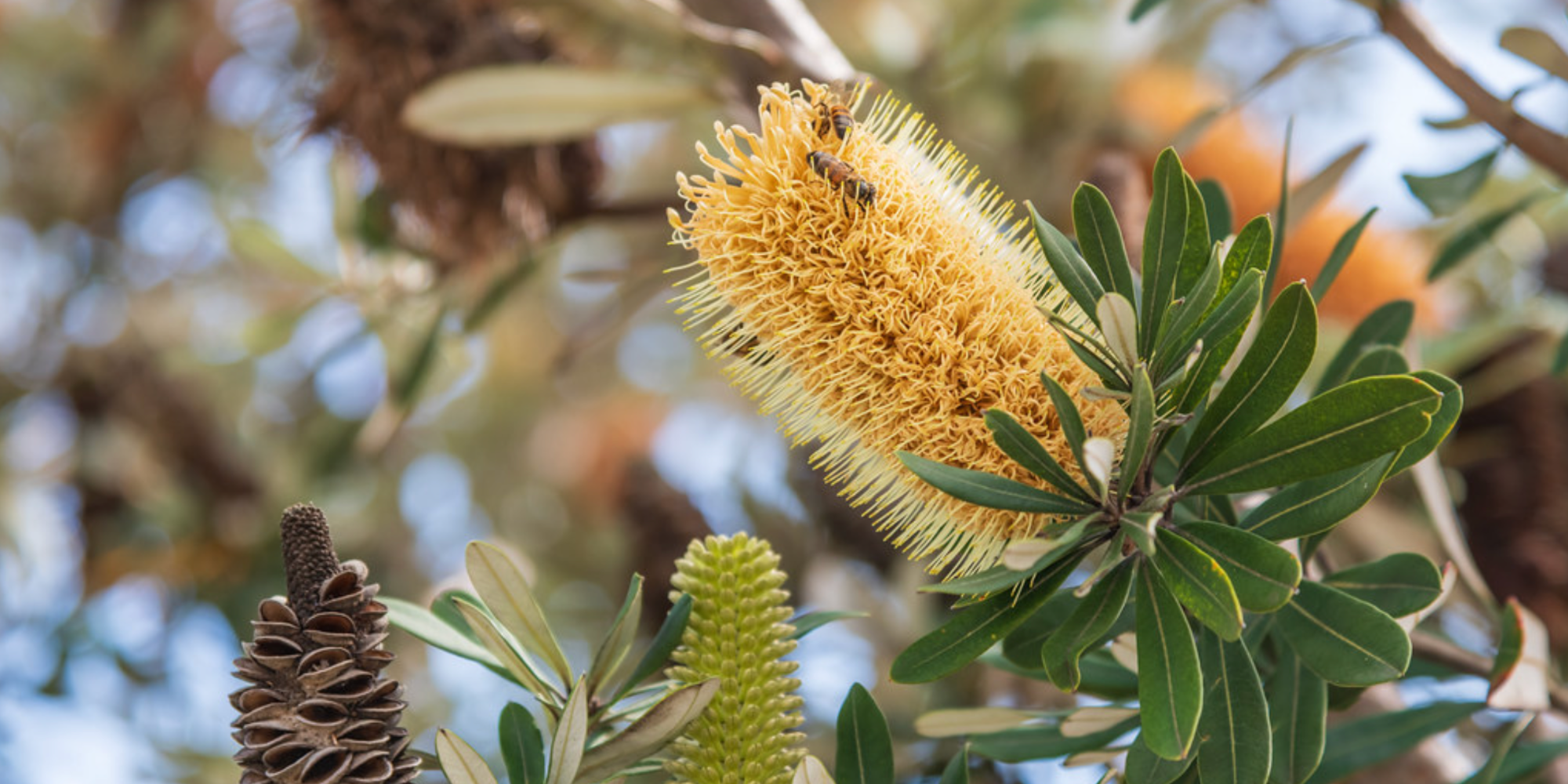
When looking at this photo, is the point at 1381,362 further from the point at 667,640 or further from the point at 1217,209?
the point at 667,640

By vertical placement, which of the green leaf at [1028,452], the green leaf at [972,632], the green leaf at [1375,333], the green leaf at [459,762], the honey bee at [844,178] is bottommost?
the green leaf at [972,632]

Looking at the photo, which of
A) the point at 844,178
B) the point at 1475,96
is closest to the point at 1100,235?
the point at 844,178

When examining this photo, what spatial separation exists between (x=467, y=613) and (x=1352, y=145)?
2.96 feet

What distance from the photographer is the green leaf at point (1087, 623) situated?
23.3 inches

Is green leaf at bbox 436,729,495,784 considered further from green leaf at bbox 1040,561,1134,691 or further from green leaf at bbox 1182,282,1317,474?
green leaf at bbox 1182,282,1317,474

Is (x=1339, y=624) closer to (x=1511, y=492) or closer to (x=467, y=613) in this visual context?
(x=467, y=613)

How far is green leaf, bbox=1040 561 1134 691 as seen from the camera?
1.94 feet

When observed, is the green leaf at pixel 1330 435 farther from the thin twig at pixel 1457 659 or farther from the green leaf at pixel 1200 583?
the thin twig at pixel 1457 659

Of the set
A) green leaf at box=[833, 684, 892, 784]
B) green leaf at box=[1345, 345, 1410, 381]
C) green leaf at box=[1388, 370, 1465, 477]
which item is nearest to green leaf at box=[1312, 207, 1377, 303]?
green leaf at box=[1345, 345, 1410, 381]

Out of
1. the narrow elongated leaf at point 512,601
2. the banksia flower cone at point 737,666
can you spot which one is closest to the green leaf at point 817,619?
the banksia flower cone at point 737,666

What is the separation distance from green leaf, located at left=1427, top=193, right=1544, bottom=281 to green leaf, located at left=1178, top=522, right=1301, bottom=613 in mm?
590

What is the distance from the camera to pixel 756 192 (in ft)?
2.04

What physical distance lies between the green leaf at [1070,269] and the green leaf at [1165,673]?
137 mm

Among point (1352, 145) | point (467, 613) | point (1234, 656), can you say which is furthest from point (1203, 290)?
point (1352, 145)
